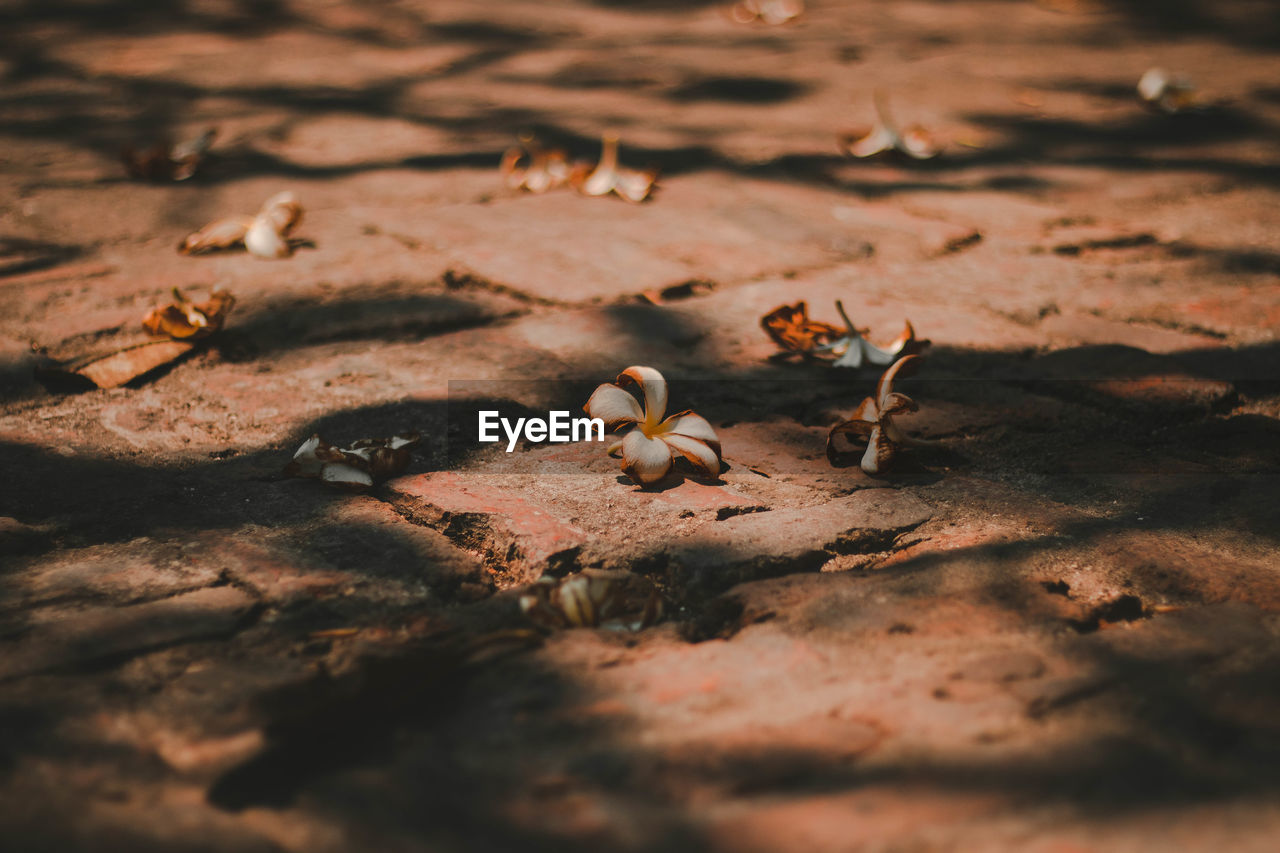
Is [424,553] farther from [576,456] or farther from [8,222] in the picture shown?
[8,222]

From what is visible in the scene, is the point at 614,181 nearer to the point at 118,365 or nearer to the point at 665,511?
the point at 118,365

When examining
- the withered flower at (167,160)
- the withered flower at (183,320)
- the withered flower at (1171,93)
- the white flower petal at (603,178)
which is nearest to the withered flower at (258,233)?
the withered flower at (183,320)

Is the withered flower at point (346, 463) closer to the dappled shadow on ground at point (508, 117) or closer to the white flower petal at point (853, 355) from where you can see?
the white flower petal at point (853, 355)

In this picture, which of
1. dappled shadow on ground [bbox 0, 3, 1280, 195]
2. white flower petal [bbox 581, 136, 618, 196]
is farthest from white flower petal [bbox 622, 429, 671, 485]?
dappled shadow on ground [bbox 0, 3, 1280, 195]

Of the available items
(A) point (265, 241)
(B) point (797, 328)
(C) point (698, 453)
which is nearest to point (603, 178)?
(A) point (265, 241)

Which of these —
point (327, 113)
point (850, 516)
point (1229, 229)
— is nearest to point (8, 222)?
point (327, 113)
